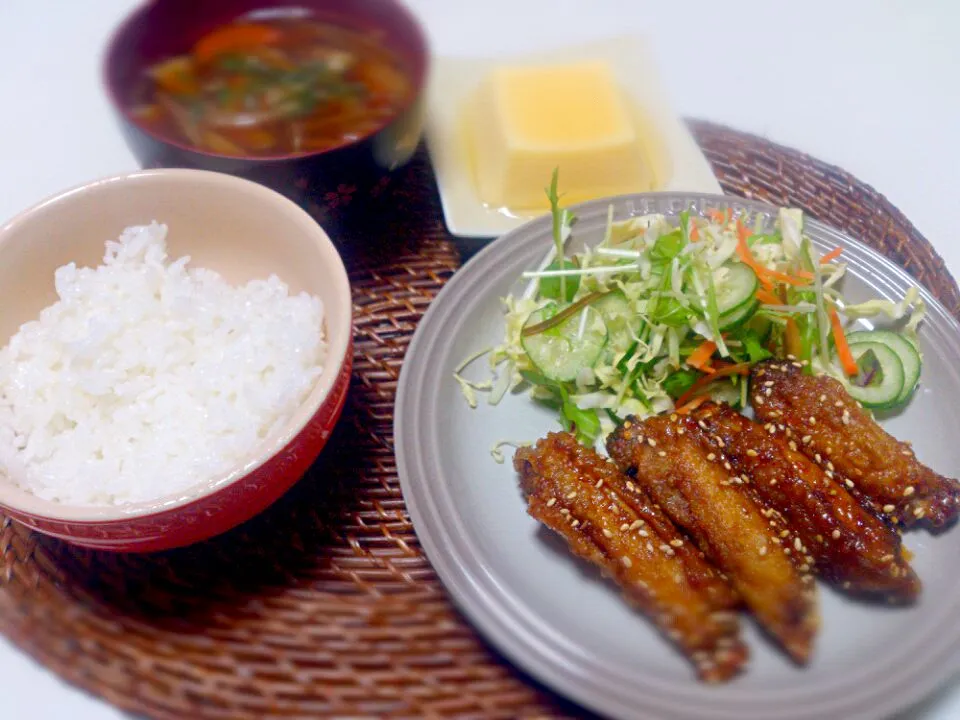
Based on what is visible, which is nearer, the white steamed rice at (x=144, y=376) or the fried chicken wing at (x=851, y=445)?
the white steamed rice at (x=144, y=376)

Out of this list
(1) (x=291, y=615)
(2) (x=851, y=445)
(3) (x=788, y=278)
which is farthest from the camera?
(3) (x=788, y=278)

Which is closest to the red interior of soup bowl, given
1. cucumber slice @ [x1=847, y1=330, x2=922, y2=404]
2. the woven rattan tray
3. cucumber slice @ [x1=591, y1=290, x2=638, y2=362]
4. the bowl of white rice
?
the bowl of white rice

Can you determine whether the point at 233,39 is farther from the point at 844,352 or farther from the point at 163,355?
the point at 844,352

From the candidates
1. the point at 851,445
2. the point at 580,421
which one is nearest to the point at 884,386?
the point at 851,445

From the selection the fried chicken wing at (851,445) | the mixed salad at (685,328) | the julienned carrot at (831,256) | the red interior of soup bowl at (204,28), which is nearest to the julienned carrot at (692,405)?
the mixed salad at (685,328)

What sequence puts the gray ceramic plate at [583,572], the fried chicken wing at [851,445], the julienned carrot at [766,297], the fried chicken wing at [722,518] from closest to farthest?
1. the gray ceramic plate at [583,572]
2. the fried chicken wing at [722,518]
3. the fried chicken wing at [851,445]
4. the julienned carrot at [766,297]

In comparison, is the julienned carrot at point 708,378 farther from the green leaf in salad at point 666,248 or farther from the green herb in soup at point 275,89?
the green herb in soup at point 275,89

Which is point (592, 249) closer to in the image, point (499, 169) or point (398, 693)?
point (499, 169)
